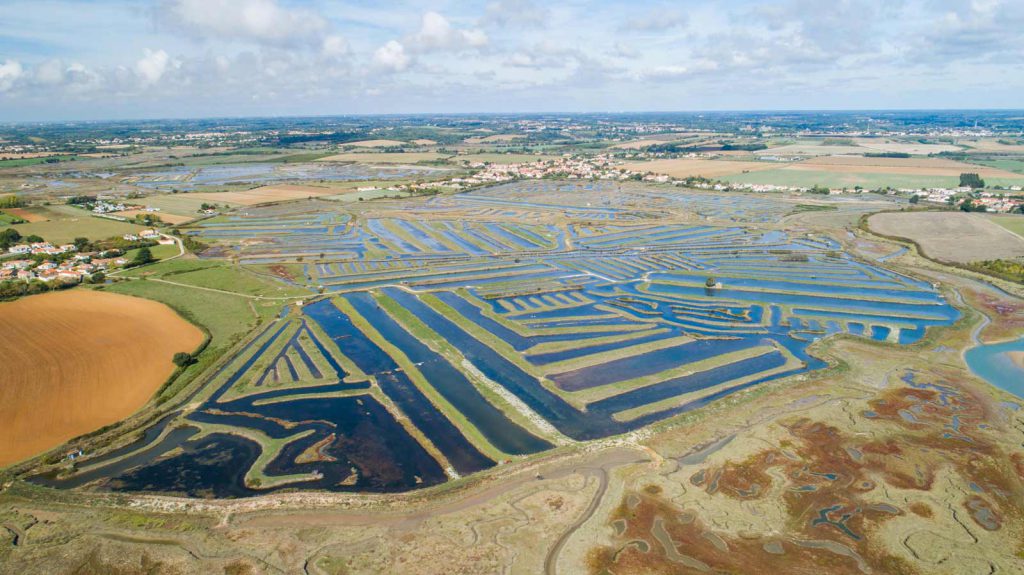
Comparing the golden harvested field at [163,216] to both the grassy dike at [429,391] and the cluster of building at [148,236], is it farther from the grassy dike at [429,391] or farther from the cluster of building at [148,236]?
the grassy dike at [429,391]

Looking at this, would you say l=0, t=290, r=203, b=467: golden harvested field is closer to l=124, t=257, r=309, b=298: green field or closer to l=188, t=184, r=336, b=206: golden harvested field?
l=124, t=257, r=309, b=298: green field

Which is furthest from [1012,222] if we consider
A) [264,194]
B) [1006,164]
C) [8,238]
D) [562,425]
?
[8,238]

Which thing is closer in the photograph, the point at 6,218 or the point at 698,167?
the point at 6,218

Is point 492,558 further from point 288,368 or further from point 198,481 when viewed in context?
point 288,368

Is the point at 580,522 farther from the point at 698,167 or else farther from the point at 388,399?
Result: the point at 698,167

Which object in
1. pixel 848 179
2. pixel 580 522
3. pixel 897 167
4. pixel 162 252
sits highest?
pixel 897 167

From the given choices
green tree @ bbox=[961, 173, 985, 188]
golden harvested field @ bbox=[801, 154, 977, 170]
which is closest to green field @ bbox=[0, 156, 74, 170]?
golden harvested field @ bbox=[801, 154, 977, 170]

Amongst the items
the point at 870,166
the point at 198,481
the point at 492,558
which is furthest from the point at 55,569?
the point at 870,166
